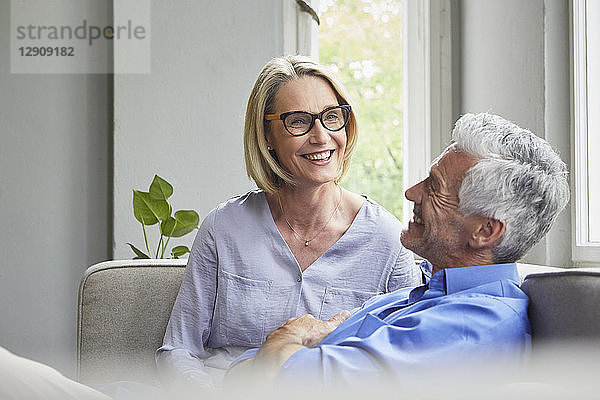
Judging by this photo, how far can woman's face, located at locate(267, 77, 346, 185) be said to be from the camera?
63.1 inches

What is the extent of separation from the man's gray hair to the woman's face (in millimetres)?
485

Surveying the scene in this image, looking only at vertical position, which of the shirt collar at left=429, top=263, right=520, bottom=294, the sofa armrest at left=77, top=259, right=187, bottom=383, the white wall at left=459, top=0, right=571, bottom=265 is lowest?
the sofa armrest at left=77, top=259, right=187, bottom=383

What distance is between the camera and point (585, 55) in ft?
7.02

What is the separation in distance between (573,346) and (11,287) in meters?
2.57

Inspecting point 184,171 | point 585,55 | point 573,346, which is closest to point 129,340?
point 573,346

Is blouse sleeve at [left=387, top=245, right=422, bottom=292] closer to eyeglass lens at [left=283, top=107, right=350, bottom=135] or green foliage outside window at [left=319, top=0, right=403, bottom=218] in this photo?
eyeglass lens at [left=283, top=107, right=350, bottom=135]

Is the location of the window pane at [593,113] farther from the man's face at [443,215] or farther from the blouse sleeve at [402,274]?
the man's face at [443,215]

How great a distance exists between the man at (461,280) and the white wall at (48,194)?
79.5 inches

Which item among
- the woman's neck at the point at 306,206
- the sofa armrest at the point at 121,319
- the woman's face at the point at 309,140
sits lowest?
the sofa armrest at the point at 121,319

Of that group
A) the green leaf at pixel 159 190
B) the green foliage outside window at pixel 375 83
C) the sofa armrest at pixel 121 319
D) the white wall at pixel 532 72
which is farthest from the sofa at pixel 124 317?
the green foliage outside window at pixel 375 83

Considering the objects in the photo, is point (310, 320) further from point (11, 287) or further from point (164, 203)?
point (11, 287)

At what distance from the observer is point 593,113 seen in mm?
2133

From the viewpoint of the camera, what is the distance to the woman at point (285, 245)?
1.60 m

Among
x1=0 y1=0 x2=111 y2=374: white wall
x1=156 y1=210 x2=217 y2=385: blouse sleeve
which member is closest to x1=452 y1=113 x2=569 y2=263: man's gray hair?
x1=156 y1=210 x2=217 y2=385: blouse sleeve
